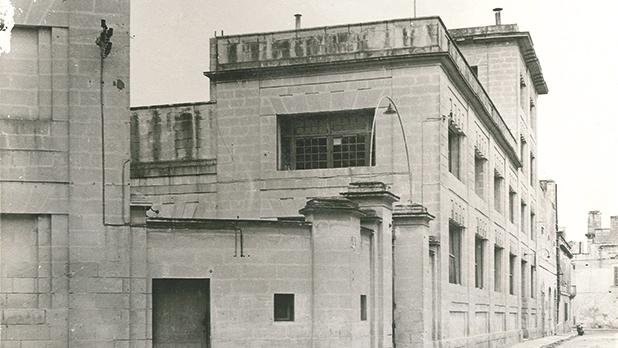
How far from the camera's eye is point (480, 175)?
Answer: 3441 centimetres

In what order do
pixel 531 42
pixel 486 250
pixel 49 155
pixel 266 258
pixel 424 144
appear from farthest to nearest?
1. pixel 531 42
2. pixel 486 250
3. pixel 424 144
4. pixel 266 258
5. pixel 49 155

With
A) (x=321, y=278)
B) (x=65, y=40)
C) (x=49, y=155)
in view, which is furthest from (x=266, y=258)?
(x=65, y=40)

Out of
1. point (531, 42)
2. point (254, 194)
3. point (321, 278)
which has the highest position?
point (531, 42)

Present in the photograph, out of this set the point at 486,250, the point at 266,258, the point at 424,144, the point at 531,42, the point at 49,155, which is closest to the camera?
the point at 49,155

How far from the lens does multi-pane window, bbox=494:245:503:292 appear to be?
37.7 m

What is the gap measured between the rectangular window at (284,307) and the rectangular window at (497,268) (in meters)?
21.1

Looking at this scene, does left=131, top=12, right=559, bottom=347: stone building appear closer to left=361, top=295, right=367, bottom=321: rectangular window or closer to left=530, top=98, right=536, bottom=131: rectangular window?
left=361, top=295, right=367, bottom=321: rectangular window

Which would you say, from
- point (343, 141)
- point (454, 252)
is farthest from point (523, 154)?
point (343, 141)

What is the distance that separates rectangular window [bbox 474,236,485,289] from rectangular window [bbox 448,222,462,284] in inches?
130

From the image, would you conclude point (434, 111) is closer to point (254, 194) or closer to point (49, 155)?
point (254, 194)

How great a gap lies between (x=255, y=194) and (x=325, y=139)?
2.77 metres

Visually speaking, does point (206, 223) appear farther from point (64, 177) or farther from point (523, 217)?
point (523, 217)

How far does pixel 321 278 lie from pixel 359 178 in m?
8.61

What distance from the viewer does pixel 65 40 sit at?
16609 mm
